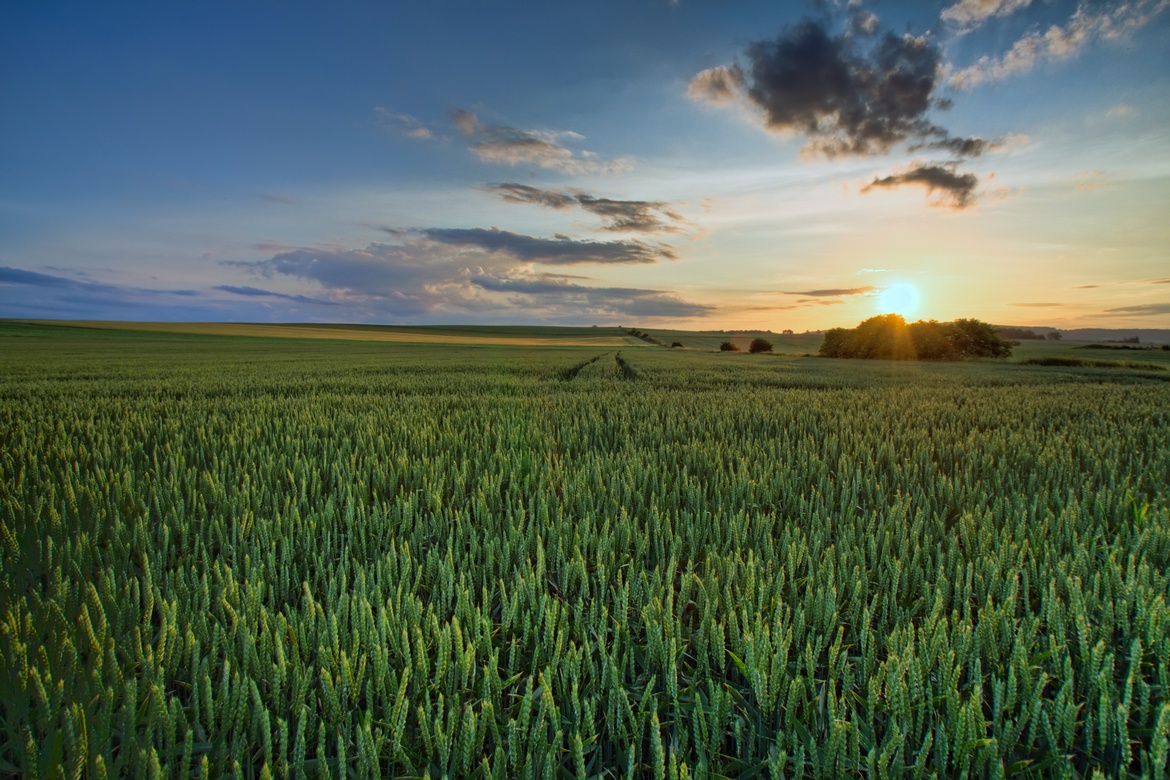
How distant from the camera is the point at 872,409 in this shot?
7812 millimetres

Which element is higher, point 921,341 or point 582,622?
point 921,341

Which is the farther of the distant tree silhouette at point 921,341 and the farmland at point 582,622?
the distant tree silhouette at point 921,341

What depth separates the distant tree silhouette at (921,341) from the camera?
131 ft

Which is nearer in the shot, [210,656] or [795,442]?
[210,656]

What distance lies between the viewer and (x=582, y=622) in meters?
1.73

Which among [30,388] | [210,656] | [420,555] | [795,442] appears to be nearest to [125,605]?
[210,656]

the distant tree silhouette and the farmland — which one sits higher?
the distant tree silhouette

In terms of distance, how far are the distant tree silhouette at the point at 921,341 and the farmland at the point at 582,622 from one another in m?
41.9

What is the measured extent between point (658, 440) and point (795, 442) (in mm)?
1357

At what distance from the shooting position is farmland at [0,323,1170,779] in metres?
1.24

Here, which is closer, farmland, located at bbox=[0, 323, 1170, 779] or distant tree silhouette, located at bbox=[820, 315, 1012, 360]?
farmland, located at bbox=[0, 323, 1170, 779]

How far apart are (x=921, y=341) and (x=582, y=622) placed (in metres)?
46.8

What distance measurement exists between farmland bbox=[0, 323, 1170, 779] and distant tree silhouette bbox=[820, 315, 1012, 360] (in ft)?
138

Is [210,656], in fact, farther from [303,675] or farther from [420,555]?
[420,555]
